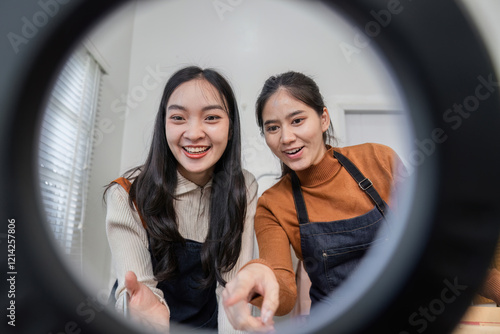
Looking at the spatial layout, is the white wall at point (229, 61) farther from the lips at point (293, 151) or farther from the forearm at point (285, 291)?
the forearm at point (285, 291)

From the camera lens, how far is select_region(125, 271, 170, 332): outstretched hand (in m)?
0.43

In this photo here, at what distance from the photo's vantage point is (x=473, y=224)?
0.85ft

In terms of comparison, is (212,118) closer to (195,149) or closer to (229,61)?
(195,149)

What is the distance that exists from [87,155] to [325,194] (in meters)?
1.12

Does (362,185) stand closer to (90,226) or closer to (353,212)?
(353,212)

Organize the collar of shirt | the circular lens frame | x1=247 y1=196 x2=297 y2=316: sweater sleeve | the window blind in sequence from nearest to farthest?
the circular lens frame
x1=247 y1=196 x2=297 y2=316: sweater sleeve
the collar of shirt
the window blind

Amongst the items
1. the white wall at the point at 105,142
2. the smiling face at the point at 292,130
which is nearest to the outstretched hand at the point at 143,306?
the smiling face at the point at 292,130

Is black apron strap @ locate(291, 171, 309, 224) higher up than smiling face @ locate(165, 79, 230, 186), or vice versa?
smiling face @ locate(165, 79, 230, 186)

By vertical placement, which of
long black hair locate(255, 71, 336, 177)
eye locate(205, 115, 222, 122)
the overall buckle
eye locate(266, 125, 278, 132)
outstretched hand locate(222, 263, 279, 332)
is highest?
long black hair locate(255, 71, 336, 177)

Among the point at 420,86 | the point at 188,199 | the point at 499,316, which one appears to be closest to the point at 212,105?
the point at 188,199

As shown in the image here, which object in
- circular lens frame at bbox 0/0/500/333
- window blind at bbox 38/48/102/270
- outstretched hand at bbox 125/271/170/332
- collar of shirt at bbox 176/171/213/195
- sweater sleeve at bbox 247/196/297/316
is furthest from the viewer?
window blind at bbox 38/48/102/270

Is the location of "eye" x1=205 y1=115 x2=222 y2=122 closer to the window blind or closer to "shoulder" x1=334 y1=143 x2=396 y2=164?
"shoulder" x1=334 y1=143 x2=396 y2=164

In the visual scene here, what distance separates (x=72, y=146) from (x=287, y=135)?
103 cm

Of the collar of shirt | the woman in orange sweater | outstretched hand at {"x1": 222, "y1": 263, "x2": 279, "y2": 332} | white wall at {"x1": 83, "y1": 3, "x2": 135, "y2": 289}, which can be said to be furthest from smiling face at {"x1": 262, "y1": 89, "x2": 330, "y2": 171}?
white wall at {"x1": 83, "y1": 3, "x2": 135, "y2": 289}
